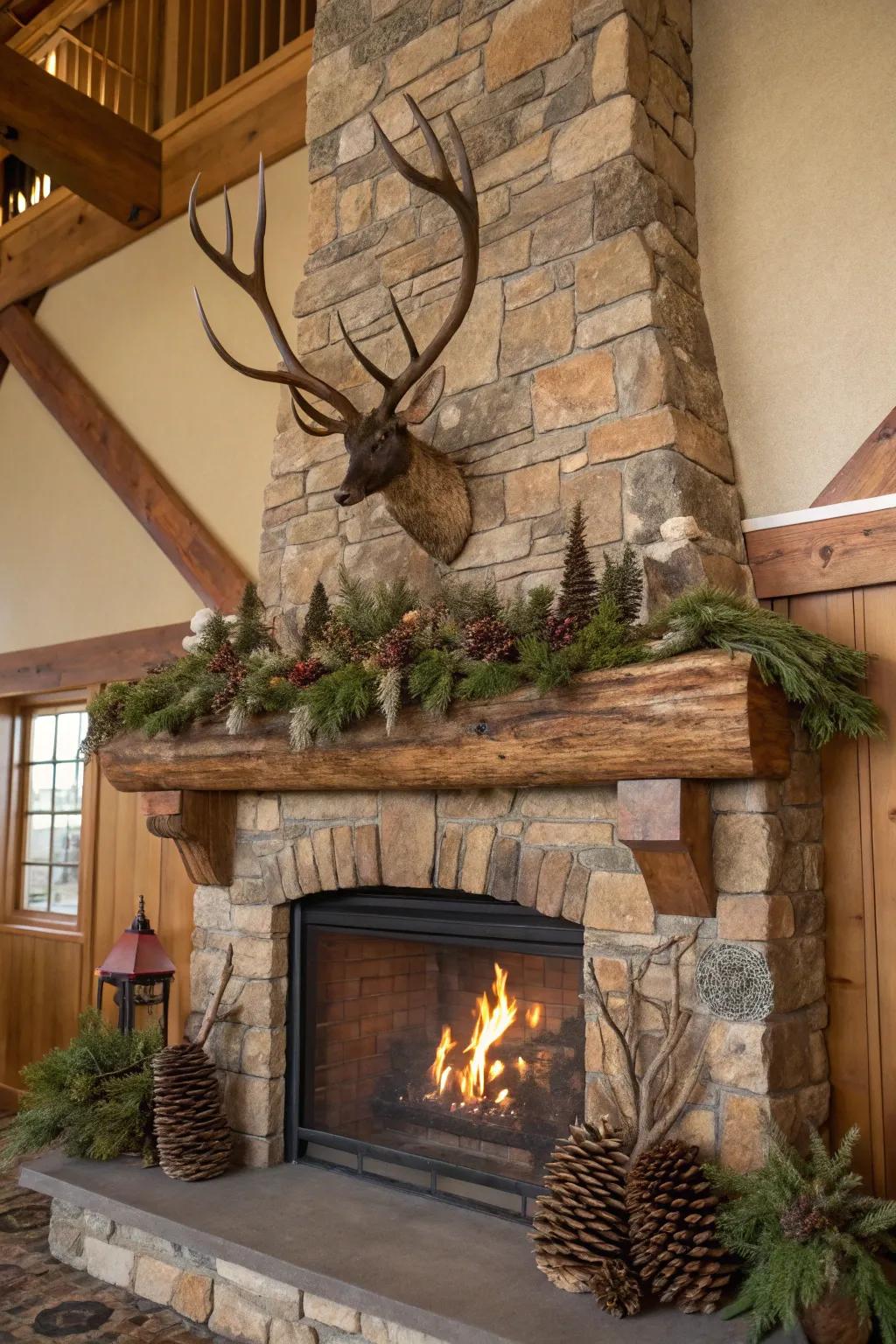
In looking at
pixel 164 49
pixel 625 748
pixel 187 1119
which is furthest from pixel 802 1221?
pixel 164 49

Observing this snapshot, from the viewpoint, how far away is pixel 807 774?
9.53 feet

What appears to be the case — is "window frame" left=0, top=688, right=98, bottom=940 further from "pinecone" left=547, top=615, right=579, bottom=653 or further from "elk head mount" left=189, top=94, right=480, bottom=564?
"pinecone" left=547, top=615, right=579, bottom=653

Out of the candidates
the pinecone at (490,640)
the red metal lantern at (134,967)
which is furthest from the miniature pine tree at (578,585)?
the red metal lantern at (134,967)

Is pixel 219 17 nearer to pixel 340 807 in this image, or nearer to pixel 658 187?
pixel 658 187

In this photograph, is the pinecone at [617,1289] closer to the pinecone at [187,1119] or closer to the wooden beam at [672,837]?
the wooden beam at [672,837]

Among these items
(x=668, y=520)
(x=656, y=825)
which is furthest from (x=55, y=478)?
(x=656, y=825)

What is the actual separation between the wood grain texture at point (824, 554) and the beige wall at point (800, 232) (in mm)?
118

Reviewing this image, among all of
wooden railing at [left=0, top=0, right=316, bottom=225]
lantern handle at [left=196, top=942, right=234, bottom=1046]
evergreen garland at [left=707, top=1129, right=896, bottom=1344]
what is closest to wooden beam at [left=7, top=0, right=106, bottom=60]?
wooden railing at [left=0, top=0, right=316, bottom=225]

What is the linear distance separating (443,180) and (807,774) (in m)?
1.88

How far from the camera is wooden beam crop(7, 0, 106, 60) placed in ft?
19.3

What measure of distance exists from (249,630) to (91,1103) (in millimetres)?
1734

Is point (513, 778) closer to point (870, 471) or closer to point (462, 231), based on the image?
point (870, 471)

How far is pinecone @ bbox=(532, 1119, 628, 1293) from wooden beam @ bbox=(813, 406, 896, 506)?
1823 mm

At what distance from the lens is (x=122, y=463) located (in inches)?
207
